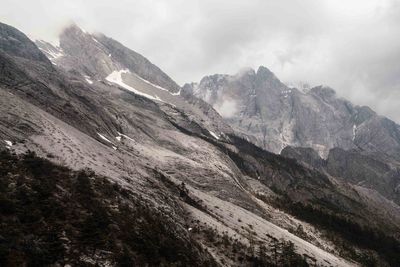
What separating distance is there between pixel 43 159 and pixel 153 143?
67.5 metres

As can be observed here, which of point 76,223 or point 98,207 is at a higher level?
point 98,207

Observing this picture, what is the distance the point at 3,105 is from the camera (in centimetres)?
5872

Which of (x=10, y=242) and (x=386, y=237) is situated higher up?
(x=386, y=237)

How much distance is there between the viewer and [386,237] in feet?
611

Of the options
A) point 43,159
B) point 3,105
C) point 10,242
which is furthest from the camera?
point 3,105

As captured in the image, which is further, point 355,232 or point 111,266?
point 355,232

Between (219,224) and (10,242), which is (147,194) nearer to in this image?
(219,224)

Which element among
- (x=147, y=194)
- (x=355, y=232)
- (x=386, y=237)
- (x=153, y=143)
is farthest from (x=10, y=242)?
(x=386, y=237)

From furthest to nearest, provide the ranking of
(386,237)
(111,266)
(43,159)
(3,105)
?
(386,237)
(3,105)
(43,159)
(111,266)

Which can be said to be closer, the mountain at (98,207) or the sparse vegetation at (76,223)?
the sparse vegetation at (76,223)

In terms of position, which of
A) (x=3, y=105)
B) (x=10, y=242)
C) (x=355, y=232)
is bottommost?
(x=10, y=242)

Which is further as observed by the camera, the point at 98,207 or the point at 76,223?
the point at 98,207

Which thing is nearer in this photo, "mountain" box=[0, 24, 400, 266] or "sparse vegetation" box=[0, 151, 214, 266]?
"sparse vegetation" box=[0, 151, 214, 266]

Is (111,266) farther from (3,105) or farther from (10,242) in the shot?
(3,105)
